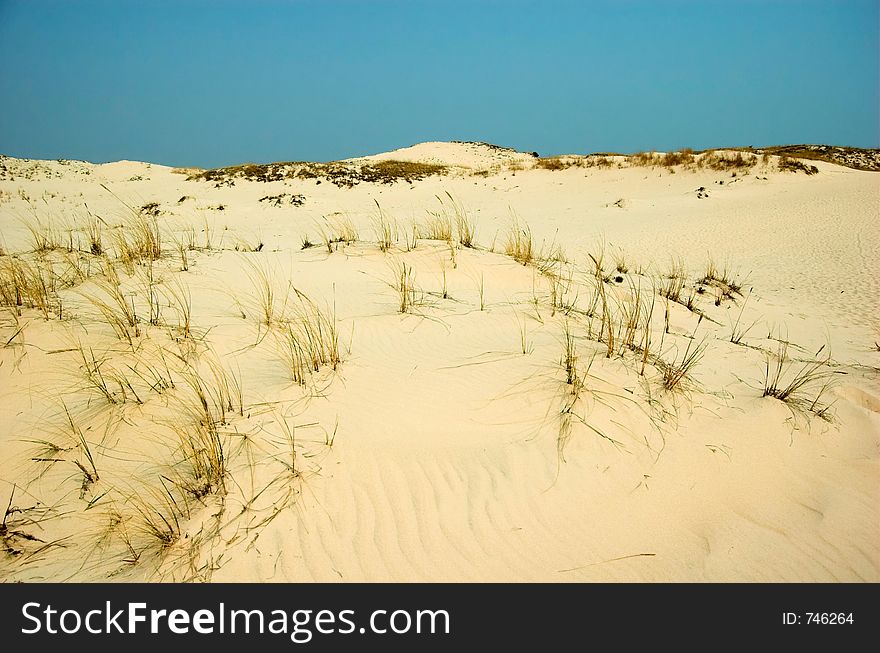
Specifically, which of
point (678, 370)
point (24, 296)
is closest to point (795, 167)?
point (678, 370)

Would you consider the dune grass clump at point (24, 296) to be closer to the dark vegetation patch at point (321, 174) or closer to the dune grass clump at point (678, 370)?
the dune grass clump at point (678, 370)

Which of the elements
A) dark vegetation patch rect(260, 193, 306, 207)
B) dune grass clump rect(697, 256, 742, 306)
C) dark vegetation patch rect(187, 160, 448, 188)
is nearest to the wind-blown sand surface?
dune grass clump rect(697, 256, 742, 306)

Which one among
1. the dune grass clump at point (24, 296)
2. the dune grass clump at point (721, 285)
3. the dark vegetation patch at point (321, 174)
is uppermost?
the dark vegetation patch at point (321, 174)

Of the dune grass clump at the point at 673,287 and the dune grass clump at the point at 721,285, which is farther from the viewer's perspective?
the dune grass clump at the point at 721,285

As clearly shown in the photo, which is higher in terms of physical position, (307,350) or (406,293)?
(406,293)

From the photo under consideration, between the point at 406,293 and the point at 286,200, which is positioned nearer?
the point at 406,293

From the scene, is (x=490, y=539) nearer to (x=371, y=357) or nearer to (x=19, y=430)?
(x=371, y=357)

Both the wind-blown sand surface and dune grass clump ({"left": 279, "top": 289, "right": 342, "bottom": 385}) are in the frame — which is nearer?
the wind-blown sand surface

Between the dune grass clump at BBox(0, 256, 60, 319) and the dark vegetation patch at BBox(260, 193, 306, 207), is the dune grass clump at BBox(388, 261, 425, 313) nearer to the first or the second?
the dune grass clump at BBox(0, 256, 60, 319)

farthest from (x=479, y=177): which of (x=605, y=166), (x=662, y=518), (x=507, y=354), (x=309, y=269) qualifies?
(x=662, y=518)

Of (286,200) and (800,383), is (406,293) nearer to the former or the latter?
(800,383)

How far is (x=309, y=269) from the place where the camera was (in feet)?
19.8

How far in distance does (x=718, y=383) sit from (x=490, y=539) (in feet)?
7.28

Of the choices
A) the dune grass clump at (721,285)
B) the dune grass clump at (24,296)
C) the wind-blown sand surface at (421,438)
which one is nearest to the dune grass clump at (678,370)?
the wind-blown sand surface at (421,438)
